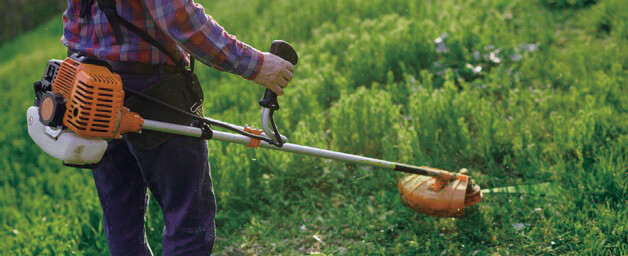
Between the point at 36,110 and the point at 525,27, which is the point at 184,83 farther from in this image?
the point at 525,27

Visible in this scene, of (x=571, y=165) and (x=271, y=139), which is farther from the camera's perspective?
(x=571, y=165)

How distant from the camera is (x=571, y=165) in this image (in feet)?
11.8

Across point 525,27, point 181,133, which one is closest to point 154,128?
point 181,133

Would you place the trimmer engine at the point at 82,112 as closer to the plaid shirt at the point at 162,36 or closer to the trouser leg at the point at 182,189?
the plaid shirt at the point at 162,36

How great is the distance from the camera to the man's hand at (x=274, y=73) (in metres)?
2.31

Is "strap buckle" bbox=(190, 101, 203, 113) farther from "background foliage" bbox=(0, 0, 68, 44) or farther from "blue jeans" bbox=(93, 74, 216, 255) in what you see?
"background foliage" bbox=(0, 0, 68, 44)

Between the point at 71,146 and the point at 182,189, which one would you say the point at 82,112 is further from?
the point at 182,189

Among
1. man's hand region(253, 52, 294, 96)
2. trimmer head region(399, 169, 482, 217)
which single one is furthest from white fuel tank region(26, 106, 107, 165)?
trimmer head region(399, 169, 482, 217)

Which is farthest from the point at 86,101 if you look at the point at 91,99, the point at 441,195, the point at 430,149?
the point at 430,149

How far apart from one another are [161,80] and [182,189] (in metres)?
0.46

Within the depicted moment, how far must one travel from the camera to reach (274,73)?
232 cm

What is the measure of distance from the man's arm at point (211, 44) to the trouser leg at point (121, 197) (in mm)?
648

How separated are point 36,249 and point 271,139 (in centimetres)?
209

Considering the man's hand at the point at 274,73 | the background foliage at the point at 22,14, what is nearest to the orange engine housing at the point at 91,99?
the man's hand at the point at 274,73
